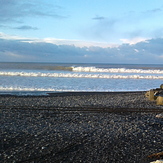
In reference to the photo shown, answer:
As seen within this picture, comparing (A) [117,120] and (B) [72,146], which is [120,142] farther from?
(A) [117,120]

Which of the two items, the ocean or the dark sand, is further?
the ocean

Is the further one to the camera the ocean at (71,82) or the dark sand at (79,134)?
the ocean at (71,82)

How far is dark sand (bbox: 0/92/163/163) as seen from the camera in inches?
202

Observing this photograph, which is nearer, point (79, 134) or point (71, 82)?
point (79, 134)

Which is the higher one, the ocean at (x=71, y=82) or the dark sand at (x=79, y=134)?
the ocean at (x=71, y=82)

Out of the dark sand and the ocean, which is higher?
the ocean

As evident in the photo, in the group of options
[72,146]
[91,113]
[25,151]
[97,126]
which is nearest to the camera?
[25,151]

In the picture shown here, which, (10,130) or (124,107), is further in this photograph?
(124,107)

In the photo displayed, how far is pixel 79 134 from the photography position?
6.63 m

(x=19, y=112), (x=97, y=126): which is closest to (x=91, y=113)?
(x=97, y=126)

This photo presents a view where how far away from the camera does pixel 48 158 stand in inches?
196

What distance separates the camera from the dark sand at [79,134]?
5.13 m

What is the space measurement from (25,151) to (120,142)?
2.28 metres

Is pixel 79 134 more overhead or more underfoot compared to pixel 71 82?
more underfoot
